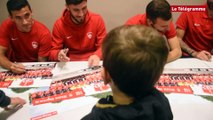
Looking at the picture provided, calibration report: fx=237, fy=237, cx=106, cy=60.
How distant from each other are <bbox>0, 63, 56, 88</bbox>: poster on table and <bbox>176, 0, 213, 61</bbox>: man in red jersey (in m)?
1.17

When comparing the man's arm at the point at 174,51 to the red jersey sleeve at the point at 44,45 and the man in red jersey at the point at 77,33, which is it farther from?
the red jersey sleeve at the point at 44,45

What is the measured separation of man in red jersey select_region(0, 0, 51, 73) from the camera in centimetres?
171

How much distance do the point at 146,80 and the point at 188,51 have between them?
1445 millimetres

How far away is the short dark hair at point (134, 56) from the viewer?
22.5 inches

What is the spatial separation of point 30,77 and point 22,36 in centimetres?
58

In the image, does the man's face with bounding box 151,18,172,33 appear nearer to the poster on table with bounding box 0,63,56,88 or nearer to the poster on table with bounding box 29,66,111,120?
the poster on table with bounding box 29,66,111,120


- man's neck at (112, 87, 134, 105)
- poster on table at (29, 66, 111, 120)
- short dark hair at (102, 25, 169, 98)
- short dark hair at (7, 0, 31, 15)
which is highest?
short dark hair at (7, 0, 31, 15)

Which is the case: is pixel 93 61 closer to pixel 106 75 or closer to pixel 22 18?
pixel 22 18

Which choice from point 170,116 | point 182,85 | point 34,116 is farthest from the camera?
point 182,85

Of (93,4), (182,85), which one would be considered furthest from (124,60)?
(93,4)

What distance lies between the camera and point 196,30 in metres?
2.10

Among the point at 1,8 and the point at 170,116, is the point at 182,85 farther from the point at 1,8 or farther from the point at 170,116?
the point at 1,8

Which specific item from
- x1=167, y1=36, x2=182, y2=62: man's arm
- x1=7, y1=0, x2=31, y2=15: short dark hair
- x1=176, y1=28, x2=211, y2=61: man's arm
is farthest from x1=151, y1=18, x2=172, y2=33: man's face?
x1=7, y1=0, x2=31, y2=15: short dark hair

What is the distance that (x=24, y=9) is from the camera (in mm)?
1714
